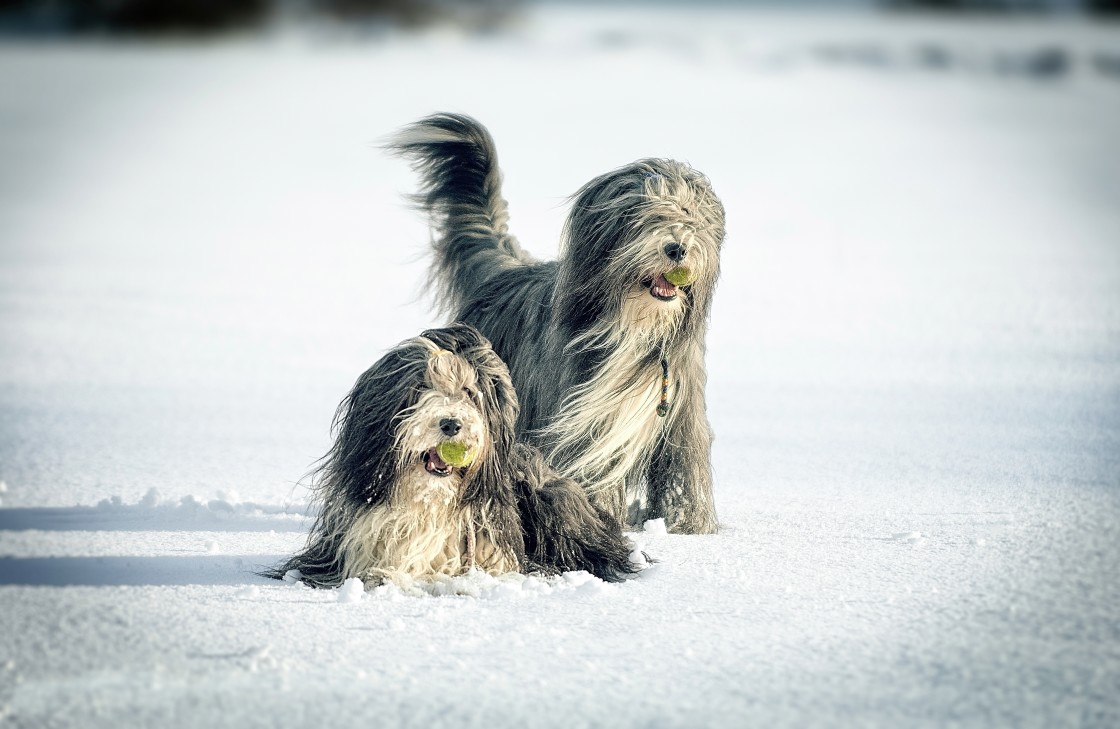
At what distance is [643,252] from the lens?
431 centimetres

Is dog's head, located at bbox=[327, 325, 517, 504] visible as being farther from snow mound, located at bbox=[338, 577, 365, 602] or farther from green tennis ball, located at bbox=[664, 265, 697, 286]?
green tennis ball, located at bbox=[664, 265, 697, 286]

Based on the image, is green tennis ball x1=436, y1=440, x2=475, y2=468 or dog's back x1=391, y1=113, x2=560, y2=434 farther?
dog's back x1=391, y1=113, x2=560, y2=434

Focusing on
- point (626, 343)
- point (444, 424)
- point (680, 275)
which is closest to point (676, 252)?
point (680, 275)

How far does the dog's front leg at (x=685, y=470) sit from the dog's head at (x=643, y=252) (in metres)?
0.32

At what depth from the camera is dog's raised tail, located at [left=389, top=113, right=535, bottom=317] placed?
5750 millimetres

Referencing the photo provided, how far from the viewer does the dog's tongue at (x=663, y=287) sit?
4348 mm

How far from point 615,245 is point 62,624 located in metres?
2.06

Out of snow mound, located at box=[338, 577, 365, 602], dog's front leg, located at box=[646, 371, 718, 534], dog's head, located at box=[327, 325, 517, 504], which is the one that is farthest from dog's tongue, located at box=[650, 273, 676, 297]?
snow mound, located at box=[338, 577, 365, 602]

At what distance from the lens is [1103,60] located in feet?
70.7

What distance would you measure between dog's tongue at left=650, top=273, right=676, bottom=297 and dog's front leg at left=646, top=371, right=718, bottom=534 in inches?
16.4

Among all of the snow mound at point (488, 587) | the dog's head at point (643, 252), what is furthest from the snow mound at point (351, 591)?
the dog's head at point (643, 252)

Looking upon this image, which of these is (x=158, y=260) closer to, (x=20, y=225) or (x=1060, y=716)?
(x=20, y=225)

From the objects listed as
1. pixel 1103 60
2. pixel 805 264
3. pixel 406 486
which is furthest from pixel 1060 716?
pixel 1103 60

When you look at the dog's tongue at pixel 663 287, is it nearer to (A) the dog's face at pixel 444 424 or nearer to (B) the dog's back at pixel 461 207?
(A) the dog's face at pixel 444 424
